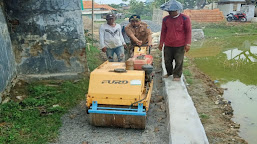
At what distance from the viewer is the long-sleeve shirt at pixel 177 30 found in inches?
188

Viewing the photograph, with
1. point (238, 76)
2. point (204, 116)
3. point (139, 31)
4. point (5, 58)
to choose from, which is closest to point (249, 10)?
point (238, 76)

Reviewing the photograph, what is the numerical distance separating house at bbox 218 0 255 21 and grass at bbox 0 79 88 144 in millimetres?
27267


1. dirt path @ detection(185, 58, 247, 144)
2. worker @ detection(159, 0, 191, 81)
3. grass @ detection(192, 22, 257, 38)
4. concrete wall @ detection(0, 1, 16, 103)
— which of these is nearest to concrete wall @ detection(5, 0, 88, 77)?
concrete wall @ detection(0, 1, 16, 103)

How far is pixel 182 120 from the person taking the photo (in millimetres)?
3639

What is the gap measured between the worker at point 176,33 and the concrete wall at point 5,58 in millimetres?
3206

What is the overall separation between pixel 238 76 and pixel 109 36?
13.6ft

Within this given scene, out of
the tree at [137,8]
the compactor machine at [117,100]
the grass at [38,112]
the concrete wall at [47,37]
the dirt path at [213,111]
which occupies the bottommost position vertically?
the dirt path at [213,111]

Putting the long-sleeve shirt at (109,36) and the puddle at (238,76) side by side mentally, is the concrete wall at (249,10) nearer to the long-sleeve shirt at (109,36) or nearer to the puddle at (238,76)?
the puddle at (238,76)

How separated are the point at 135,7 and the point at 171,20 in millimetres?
40298

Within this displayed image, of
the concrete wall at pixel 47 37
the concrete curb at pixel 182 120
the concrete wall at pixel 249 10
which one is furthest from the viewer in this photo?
the concrete wall at pixel 249 10

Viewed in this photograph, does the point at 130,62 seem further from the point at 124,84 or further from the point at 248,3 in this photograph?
the point at 248,3

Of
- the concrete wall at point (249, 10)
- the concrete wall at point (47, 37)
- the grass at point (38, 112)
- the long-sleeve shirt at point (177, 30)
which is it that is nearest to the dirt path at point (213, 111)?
the long-sleeve shirt at point (177, 30)

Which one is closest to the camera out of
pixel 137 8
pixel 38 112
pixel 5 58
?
pixel 38 112

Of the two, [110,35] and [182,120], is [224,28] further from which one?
[182,120]
